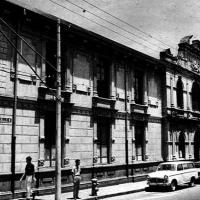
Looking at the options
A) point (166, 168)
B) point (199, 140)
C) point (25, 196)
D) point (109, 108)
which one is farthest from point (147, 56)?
point (25, 196)

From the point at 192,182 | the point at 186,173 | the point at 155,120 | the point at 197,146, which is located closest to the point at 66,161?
the point at 186,173

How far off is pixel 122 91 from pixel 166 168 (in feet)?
19.8

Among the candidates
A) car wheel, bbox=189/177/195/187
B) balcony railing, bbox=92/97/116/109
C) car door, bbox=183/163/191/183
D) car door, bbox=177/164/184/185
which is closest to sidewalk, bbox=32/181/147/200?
car door, bbox=177/164/184/185

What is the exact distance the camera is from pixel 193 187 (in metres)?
19.6

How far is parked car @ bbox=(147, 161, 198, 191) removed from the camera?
58.9 ft

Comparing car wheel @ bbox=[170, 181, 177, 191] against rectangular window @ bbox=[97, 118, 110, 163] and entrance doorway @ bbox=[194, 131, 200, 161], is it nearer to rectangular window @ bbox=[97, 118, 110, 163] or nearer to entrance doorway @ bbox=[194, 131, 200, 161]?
rectangular window @ bbox=[97, 118, 110, 163]

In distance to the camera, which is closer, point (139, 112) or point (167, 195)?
point (167, 195)

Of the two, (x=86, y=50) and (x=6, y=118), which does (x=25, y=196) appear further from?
(x=86, y=50)

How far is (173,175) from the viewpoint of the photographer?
60.0 ft

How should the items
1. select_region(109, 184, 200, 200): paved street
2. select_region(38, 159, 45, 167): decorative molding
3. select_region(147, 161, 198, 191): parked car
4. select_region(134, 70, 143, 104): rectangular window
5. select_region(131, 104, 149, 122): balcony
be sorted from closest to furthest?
select_region(109, 184, 200, 200): paved street
select_region(38, 159, 45, 167): decorative molding
select_region(147, 161, 198, 191): parked car
select_region(131, 104, 149, 122): balcony
select_region(134, 70, 143, 104): rectangular window

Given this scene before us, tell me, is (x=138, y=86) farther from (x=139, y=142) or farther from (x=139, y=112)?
(x=139, y=142)

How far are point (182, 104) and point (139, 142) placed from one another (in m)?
7.61

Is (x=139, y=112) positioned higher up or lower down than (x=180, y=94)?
lower down

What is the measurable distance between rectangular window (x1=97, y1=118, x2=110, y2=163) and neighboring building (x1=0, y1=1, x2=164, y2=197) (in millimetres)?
54
